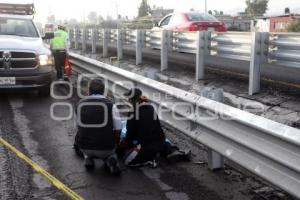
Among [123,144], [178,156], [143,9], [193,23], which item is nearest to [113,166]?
[123,144]

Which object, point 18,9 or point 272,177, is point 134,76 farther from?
point 18,9

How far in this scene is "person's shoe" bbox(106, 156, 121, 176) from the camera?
5557 millimetres

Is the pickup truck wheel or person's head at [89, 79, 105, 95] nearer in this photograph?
person's head at [89, 79, 105, 95]

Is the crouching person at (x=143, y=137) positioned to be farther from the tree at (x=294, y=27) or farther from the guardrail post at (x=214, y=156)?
the tree at (x=294, y=27)

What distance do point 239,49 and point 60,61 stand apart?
18.9 ft

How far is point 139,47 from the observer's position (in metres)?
14.8

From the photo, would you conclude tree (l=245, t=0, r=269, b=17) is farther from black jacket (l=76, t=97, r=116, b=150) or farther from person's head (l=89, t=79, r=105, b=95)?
black jacket (l=76, t=97, r=116, b=150)

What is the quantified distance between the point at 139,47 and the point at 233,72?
13.3ft

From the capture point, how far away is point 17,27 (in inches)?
478

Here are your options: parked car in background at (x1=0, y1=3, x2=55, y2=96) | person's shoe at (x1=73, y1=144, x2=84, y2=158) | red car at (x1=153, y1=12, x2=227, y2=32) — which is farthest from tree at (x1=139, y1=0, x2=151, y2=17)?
person's shoe at (x1=73, y1=144, x2=84, y2=158)

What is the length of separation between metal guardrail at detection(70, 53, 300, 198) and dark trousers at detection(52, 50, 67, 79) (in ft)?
21.1

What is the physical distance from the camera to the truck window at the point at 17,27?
11906mm

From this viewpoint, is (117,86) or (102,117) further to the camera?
(117,86)

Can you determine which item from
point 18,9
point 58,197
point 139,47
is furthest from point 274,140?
point 18,9
